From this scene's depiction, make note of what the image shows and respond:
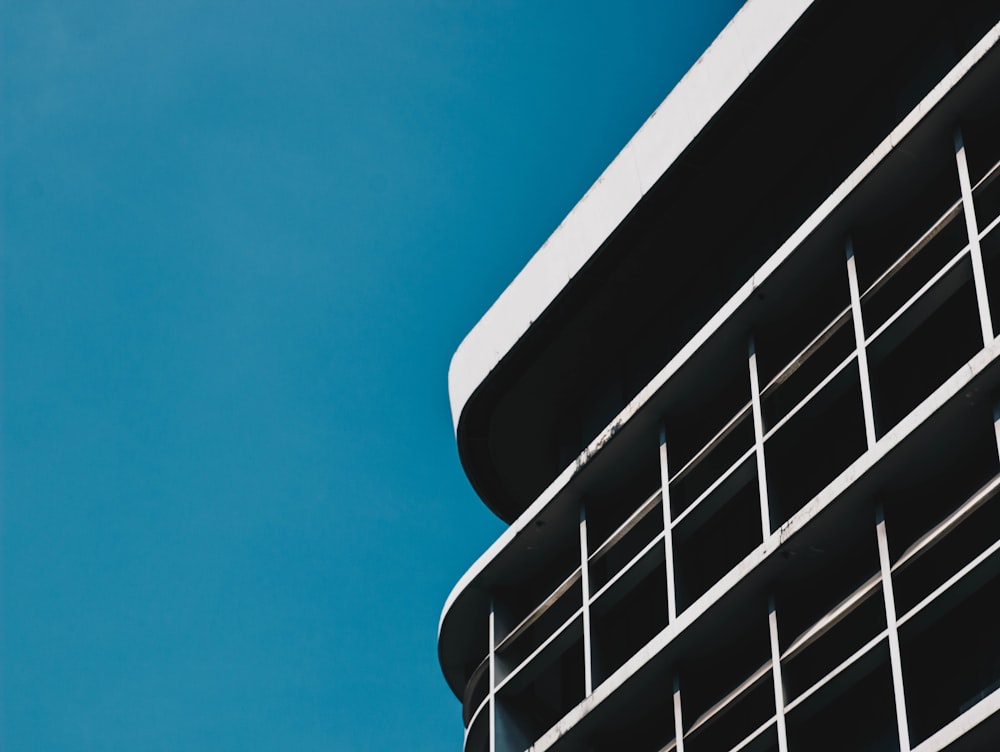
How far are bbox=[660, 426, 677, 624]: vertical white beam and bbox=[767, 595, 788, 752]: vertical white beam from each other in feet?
5.41

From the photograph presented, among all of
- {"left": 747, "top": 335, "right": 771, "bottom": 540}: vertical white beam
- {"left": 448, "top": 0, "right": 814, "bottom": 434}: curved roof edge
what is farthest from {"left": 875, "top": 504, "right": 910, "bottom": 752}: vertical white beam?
{"left": 448, "top": 0, "right": 814, "bottom": 434}: curved roof edge

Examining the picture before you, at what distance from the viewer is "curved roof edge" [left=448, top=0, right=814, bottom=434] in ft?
95.2

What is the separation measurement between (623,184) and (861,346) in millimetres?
7393

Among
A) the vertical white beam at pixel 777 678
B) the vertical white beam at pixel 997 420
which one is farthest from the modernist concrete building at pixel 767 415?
the vertical white beam at pixel 997 420

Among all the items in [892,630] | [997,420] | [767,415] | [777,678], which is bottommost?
[892,630]

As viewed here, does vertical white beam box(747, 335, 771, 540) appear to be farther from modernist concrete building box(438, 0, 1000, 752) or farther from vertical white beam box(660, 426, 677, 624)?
vertical white beam box(660, 426, 677, 624)

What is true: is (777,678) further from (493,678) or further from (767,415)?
(493,678)

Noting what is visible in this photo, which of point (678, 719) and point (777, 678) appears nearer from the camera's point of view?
point (777, 678)

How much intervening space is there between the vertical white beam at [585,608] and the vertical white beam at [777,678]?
11.9 feet

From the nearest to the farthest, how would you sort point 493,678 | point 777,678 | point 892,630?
point 892,630 < point 777,678 < point 493,678

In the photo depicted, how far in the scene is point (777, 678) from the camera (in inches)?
972

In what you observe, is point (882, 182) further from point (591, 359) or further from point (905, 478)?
point (591, 359)

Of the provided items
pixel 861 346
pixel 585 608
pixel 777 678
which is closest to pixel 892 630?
pixel 777 678

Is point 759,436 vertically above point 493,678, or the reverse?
point 759,436
